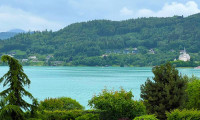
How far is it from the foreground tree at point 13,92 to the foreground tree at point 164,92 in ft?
37.1

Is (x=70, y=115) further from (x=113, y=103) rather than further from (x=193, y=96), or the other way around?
(x=193, y=96)

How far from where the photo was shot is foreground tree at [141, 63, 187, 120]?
72.1ft

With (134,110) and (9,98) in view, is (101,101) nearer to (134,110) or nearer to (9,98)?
(134,110)

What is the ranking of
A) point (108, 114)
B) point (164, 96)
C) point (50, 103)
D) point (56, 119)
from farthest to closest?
point (164, 96) → point (50, 103) → point (108, 114) → point (56, 119)

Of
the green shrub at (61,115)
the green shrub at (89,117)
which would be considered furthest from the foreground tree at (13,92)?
the green shrub at (89,117)

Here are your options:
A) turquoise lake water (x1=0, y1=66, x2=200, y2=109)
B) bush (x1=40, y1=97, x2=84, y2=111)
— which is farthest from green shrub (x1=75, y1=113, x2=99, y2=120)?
turquoise lake water (x1=0, y1=66, x2=200, y2=109)

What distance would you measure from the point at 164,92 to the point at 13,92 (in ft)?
43.0

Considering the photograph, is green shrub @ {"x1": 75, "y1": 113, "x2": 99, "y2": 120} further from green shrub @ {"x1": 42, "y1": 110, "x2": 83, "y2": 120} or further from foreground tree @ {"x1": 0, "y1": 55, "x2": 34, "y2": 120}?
foreground tree @ {"x1": 0, "y1": 55, "x2": 34, "y2": 120}

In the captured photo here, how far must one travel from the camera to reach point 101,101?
17.8 m

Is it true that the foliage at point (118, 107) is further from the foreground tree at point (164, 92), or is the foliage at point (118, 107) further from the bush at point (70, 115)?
the foreground tree at point (164, 92)

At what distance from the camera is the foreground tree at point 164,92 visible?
21980mm

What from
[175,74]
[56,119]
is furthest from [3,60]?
[175,74]

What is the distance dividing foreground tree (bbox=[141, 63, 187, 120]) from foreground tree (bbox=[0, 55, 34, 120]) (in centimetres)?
1129

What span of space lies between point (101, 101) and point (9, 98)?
276 inches
